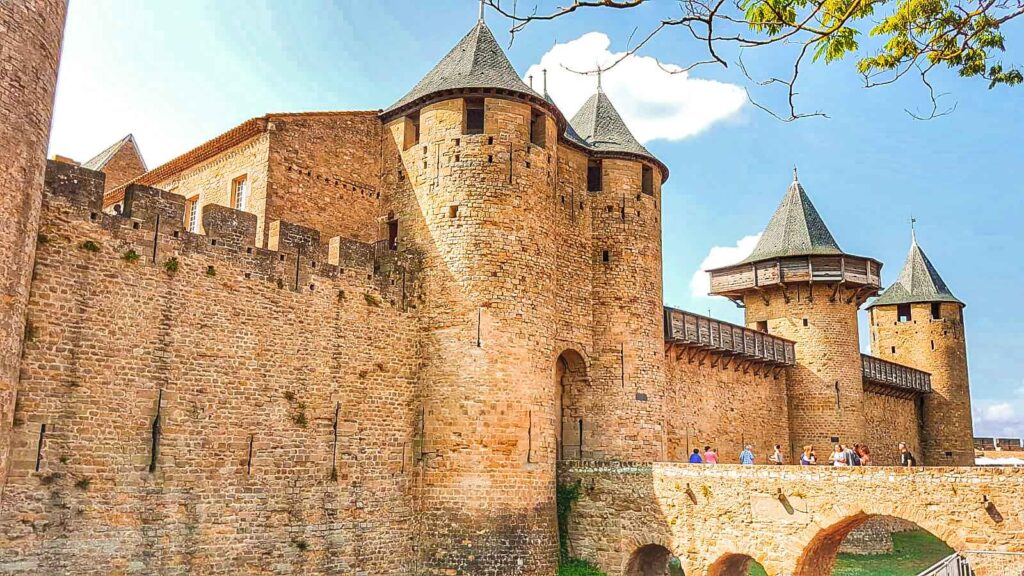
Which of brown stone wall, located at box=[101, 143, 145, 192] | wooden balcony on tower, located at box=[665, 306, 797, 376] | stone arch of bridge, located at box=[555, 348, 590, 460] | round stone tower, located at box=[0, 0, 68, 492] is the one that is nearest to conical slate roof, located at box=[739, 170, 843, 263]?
wooden balcony on tower, located at box=[665, 306, 797, 376]

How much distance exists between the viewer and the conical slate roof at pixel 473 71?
61.0 ft

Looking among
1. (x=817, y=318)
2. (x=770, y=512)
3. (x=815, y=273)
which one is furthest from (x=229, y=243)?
(x=817, y=318)

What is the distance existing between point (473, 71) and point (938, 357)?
94.3 ft

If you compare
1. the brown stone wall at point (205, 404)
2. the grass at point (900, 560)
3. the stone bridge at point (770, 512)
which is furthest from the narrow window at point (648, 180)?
the grass at point (900, 560)

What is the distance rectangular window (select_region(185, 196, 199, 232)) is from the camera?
2066 centimetres

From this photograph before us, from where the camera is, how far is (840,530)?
16.5 metres

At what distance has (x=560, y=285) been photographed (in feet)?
66.6

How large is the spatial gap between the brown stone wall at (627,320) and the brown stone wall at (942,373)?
71.2ft

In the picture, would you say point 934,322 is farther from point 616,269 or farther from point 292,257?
point 292,257

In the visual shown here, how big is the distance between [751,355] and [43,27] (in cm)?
2137

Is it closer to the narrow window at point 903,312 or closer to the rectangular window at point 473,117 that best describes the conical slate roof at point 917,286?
the narrow window at point 903,312

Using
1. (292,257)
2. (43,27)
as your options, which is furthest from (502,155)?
(43,27)

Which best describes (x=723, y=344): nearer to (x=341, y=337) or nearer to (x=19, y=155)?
(x=341, y=337)

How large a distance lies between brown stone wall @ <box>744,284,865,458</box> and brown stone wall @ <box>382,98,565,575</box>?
45.3 ft
